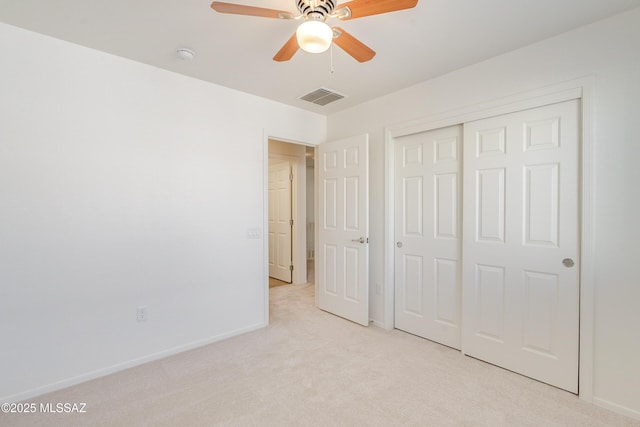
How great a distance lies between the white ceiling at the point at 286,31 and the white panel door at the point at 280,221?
2542mm

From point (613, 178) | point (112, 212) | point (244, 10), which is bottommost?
point (112, 212)

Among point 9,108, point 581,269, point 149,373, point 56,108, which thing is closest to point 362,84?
point 581,269

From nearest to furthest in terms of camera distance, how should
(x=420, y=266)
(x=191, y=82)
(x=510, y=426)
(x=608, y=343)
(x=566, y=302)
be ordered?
(x=510, y=426) < (x=608, y=343) < (x=566, y=302) < (x=191, y=82) < (x=420, y=266)

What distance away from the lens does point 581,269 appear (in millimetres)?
1930

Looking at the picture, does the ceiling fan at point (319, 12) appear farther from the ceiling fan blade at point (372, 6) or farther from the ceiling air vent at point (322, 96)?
the ceiling air vent at point (322, 96)

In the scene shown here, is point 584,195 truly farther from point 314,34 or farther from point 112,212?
point 112,212

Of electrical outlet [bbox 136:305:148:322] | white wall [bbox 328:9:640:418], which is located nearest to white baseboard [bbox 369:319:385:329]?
white wall [bbox 328:9:640:418]

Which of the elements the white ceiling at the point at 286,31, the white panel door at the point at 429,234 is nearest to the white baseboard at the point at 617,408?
the white panel door at the point at 429,234

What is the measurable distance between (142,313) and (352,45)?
2560mm

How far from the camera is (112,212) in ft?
7.47

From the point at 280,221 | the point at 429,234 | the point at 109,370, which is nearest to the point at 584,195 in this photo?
the point at 429,234

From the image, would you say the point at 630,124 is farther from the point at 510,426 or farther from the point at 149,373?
the point at 149,373

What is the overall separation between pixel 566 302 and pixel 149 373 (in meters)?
3.12

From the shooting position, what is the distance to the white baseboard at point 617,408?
1.75 meters
